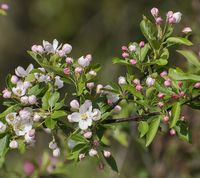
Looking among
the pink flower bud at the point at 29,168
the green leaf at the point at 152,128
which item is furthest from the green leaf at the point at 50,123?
the pink flower bud at the point at 29,168

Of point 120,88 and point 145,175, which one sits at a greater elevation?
Result: point 120,88

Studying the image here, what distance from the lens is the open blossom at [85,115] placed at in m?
1.84

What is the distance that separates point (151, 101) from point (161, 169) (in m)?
2.27

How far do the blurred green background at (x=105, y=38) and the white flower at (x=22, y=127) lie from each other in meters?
1.16

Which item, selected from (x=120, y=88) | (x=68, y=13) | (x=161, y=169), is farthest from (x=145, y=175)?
(x=68, y=13)

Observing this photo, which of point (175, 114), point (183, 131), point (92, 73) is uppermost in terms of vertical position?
point (92, 73)

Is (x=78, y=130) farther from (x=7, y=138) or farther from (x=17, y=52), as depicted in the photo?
(x=17, y=52)

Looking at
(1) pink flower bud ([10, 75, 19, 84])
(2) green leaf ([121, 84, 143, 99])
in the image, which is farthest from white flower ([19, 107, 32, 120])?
(2) green leaf ([121, 84, 143, 99])

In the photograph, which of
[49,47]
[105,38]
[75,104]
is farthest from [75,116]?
[105,38]

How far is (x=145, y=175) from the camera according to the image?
3869 mm

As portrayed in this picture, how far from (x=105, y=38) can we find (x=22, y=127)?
5.18 metres

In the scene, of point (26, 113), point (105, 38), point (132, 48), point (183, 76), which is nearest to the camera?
point (183, 76)

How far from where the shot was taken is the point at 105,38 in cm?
700

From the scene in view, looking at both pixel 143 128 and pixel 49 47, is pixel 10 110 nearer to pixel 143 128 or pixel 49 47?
pixel 49 47
